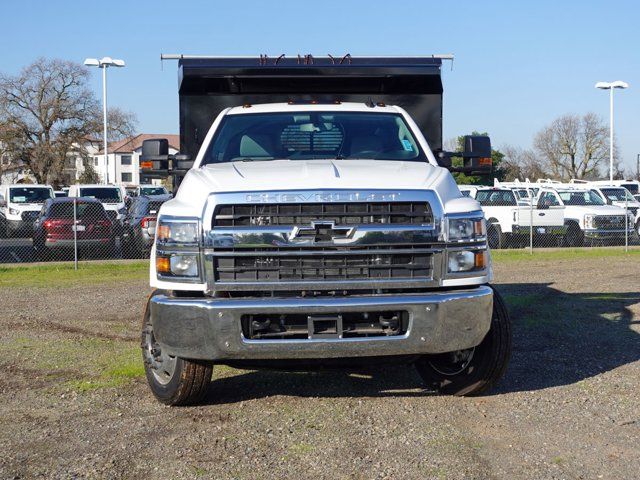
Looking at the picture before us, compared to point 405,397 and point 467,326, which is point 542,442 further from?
point 405,397

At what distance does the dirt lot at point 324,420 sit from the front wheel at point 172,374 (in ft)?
0.35

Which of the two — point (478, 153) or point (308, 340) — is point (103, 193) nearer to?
point (478, 153)

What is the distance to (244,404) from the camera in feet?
20.9

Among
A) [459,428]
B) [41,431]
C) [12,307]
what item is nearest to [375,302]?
[459,428]

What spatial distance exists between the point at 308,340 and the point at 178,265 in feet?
3.08

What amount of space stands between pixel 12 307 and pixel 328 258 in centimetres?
806

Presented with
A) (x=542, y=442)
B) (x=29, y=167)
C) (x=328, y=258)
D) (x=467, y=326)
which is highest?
(x=29, y=167)

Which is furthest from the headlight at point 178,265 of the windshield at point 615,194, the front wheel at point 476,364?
the windshield at point 615,194

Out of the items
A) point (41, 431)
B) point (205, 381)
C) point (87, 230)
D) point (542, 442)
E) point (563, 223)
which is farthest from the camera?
point (563, 223)

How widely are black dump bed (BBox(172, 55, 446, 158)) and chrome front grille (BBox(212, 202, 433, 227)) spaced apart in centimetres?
340

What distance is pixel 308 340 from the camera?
5.55 m

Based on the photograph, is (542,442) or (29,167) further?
(29,167)

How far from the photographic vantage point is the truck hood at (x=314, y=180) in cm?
574

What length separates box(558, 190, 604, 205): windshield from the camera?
27.2 meters
